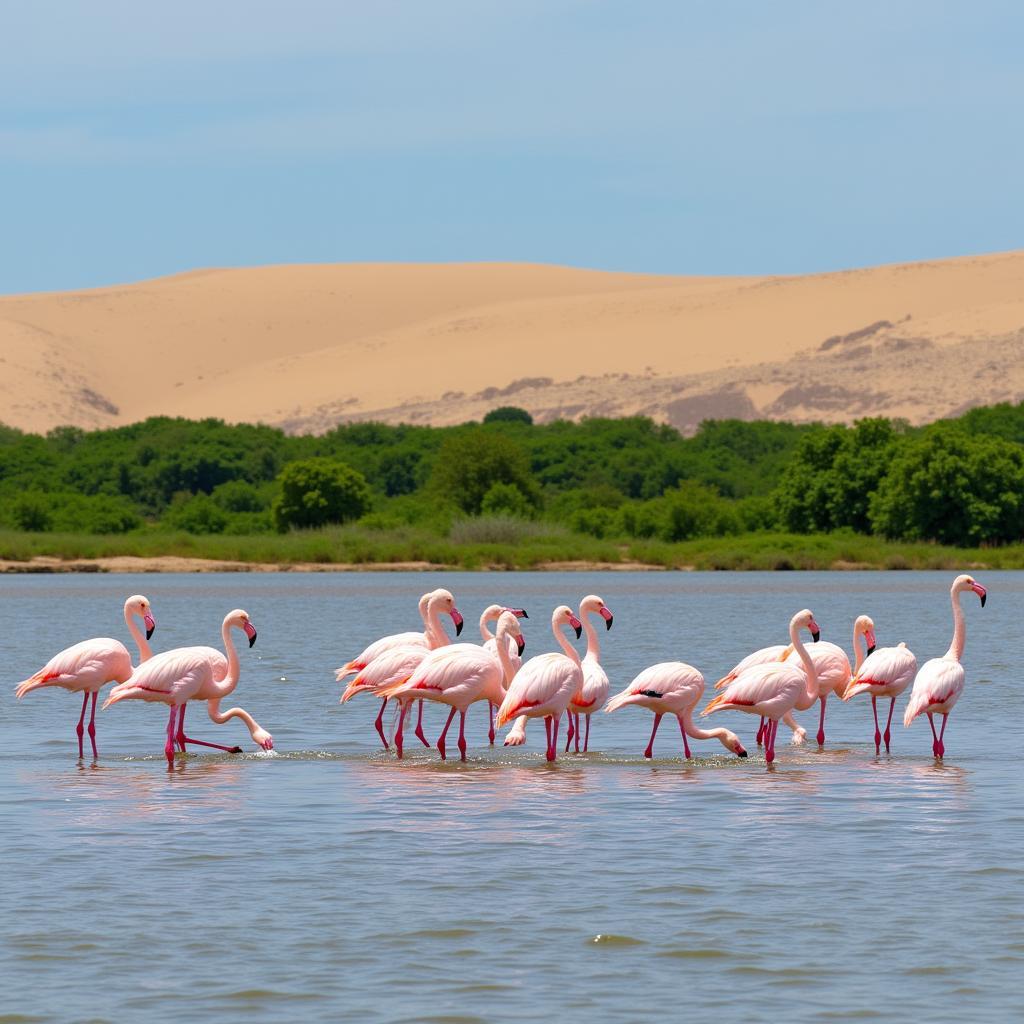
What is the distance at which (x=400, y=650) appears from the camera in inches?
674

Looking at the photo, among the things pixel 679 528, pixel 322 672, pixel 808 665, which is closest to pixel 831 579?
pixel 679 528

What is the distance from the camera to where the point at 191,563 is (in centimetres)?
6531

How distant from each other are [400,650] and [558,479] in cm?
7288

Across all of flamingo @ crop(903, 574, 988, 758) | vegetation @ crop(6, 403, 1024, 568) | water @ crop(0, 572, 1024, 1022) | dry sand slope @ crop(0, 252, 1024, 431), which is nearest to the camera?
water @ crop(0, 572, 1024, 1022)

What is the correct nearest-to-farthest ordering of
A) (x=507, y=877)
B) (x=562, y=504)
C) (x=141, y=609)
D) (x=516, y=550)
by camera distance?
(x=507, y=877)
(x=141, y=609)
(x=516, y=550)
(x=562, y=504)

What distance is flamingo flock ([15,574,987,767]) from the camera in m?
15.9

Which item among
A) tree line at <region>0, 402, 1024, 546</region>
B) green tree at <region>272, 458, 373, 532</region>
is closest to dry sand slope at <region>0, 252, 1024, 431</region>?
tree line at <region>0, 402, 1024, 546</region>

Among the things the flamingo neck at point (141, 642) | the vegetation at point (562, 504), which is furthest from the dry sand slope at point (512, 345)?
the flamingo neck at point (141, 642)

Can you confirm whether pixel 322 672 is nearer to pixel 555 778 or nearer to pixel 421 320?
pixel 555 778

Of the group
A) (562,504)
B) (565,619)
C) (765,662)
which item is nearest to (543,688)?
(565,619)

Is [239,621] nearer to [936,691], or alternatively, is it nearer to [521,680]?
[521,680]

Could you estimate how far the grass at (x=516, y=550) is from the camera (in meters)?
62.8

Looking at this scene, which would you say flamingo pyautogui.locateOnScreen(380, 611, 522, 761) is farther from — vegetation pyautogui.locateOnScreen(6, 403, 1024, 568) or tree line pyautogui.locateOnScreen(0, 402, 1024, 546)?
tree line pyautogui.locateOnScreen(0, 402, 1024, 546)

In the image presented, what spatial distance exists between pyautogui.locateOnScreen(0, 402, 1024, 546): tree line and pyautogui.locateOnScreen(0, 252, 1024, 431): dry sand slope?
17771 millimetres
